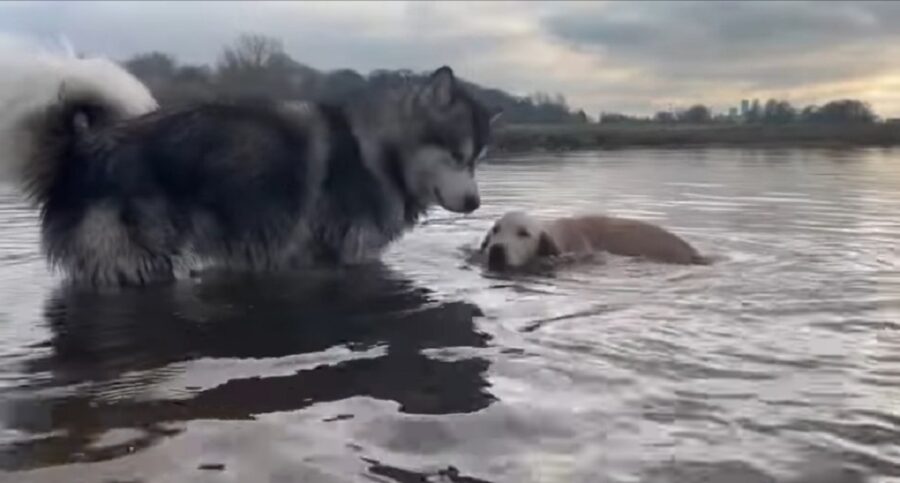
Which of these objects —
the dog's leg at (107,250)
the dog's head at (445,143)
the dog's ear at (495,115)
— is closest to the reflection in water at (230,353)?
the dog's leg at (107,250)

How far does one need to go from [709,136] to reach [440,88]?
868 inches

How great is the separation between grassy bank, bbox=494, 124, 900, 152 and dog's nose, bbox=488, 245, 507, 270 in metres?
17.4

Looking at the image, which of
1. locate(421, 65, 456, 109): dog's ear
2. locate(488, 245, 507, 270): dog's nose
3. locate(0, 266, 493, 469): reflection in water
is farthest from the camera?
locate(421, 65, 456, 109): dog's ear

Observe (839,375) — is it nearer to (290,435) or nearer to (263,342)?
(290,435)

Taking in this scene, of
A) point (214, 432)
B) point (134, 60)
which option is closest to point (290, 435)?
point (214, 432)

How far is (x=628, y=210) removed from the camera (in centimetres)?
1089

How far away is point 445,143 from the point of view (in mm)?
7148

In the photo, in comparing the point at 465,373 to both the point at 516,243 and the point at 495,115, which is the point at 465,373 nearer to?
the point at 516,243

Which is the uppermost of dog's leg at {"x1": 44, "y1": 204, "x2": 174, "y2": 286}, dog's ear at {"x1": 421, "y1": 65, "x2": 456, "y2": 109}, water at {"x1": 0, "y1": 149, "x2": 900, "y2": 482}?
dog's ear at {"x1": 421, "y1": 65, "x2": 456, "y2": 109}

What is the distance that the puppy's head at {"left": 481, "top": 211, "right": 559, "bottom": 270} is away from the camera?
22.8ft

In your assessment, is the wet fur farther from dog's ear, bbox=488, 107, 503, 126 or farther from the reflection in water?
the reflection in water

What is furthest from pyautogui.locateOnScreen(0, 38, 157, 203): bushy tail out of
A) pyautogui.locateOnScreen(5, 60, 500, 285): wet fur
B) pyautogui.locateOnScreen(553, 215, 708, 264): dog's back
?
pyautogui.locateOnScreen(553, 215, 708, 264): dog's back

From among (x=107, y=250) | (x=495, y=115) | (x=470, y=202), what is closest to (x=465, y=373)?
(x=107, y=250)

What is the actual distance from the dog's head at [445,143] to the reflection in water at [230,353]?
876mm
